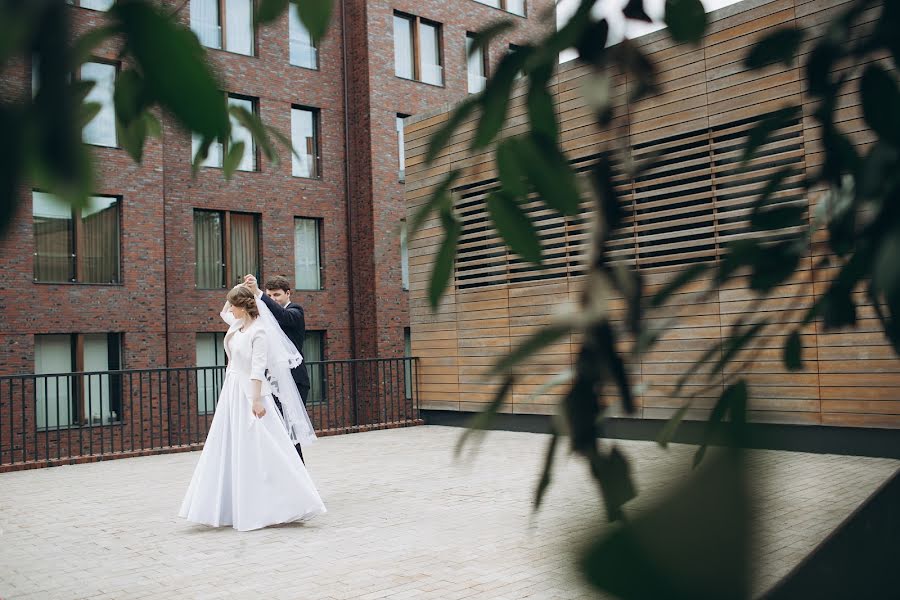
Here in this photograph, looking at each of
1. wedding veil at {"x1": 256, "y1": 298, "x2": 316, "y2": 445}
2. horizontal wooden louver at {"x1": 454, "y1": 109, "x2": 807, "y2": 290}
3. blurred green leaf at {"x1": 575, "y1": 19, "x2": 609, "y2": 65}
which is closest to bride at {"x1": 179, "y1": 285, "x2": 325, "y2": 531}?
wedding veil at {"x1": 256, "y1": 298, "x2": 316, "y2": 445}

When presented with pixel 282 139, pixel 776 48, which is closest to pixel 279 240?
pixel 282 139

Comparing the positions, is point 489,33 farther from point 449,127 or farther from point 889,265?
point 889,265

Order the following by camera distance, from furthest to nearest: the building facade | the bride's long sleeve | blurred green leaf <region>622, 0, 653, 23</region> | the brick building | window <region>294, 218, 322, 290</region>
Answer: window <region>294, 218, 322, 290</region> → the brick building → the bride's long sleeve → blurred green leaf <region>622, 0, 653, 23</region> → the building facade

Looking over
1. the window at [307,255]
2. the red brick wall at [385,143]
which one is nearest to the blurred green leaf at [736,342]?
the red brick wall at [385,143]

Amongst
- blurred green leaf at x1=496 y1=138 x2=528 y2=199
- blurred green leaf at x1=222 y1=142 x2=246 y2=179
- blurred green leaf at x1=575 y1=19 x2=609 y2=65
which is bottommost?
blurred green leaf at x1=496 y1=138 x2=528 y2=199

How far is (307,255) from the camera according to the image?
83.0ft

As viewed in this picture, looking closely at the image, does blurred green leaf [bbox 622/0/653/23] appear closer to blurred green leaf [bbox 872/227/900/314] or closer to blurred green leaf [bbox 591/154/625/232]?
blurred green leaf [bbox 591/154/625/232]

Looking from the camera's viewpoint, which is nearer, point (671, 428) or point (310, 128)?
point (671, 428)

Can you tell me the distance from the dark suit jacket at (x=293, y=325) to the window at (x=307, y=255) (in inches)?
658

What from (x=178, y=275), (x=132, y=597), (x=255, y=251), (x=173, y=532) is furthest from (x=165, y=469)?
(x=255, y=251)

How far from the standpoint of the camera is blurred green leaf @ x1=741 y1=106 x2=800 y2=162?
104 centimetres

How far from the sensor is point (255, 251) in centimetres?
2431

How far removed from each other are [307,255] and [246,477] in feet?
62.0

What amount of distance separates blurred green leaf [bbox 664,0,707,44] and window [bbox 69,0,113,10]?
60 centimetres
